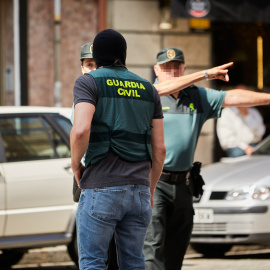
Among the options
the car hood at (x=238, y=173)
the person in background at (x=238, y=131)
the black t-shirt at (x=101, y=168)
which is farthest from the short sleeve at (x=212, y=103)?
the person in background at (x=238, y=131)

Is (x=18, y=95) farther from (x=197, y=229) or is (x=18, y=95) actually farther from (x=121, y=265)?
(x=121, y=265)

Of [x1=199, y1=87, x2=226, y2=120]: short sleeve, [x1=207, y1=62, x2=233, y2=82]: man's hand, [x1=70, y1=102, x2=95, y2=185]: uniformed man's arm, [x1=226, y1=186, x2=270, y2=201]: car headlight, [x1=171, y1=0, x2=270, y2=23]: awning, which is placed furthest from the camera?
[x1=171, y1=0, x2=270, y2=23]: awning

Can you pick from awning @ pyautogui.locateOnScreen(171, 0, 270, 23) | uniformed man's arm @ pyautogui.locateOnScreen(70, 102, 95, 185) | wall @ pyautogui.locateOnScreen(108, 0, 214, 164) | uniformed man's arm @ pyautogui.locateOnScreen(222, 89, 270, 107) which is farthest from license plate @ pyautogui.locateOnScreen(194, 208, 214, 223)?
wall @ pyautogui.locateOnScreen(108, 0, 214, 164)

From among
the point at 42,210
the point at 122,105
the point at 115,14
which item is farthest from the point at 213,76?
the point at 115,14

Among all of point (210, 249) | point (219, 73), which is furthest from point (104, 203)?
point (210, 249)

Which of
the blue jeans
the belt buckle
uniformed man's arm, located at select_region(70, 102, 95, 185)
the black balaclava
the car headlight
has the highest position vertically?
the black balaclava

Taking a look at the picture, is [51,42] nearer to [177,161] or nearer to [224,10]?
[224,10]

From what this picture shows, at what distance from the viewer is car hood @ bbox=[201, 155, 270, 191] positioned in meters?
8.26

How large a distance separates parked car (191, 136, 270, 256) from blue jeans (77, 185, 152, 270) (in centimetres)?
396

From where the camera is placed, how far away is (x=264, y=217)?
7.94 metres

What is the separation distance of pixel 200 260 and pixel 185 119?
10.2 ft

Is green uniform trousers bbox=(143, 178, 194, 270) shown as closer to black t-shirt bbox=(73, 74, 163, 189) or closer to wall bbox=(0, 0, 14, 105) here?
black t-shirt bbox=(73, 74, 163, 189)

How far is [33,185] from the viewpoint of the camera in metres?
7.11

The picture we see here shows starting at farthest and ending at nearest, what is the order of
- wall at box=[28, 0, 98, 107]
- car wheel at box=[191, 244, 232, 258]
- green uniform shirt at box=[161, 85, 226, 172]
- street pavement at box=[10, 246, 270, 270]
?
wall at box=[28, 0, 98, 107] → car wheel at box=[191, 244, 232, 258] → street pavement at box=[10, 246, 270, 270] → green uniform shirt at box=[161, 85, 226, 172]
